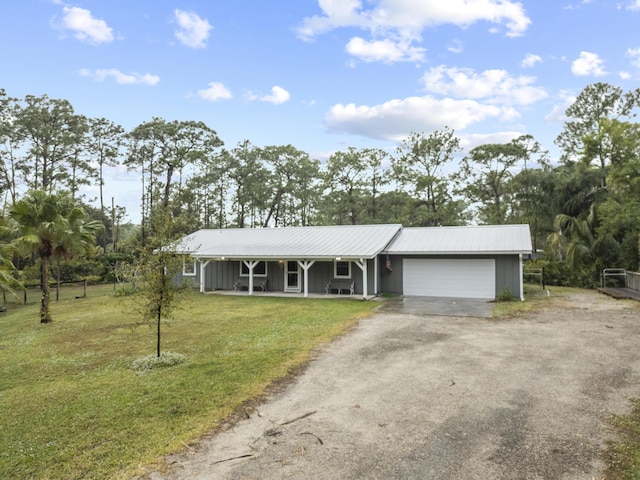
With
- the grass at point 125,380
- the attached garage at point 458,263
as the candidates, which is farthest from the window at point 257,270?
the grass at point 125,380

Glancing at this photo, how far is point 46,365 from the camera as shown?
Result: 25.6 feet

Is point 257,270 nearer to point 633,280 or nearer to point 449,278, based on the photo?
point 449,278

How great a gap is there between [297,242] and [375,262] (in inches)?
166

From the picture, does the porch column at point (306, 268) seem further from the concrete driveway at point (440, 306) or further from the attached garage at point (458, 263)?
the concrete driveway at point (440, 306)

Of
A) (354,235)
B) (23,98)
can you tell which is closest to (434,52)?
(354,235)

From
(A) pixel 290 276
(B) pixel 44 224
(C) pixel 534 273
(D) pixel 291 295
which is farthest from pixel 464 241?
(B) pixel 44 224

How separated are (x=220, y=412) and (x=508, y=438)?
144 inches

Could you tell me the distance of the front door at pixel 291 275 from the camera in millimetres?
18984

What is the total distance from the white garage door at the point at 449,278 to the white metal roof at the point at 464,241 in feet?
2.14

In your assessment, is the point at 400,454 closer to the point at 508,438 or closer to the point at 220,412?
the point at 508,438

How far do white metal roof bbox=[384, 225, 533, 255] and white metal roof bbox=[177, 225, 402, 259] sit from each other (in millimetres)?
852

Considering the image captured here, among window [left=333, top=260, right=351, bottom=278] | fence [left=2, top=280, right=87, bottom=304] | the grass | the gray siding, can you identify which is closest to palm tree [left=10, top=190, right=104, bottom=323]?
the grass

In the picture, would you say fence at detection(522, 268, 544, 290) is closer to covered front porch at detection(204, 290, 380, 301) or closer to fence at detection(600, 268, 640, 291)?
fence at detection(600, 268, 640, 291)

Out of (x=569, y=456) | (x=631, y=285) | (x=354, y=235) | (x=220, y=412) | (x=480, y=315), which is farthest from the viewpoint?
(x=354, y=235)
